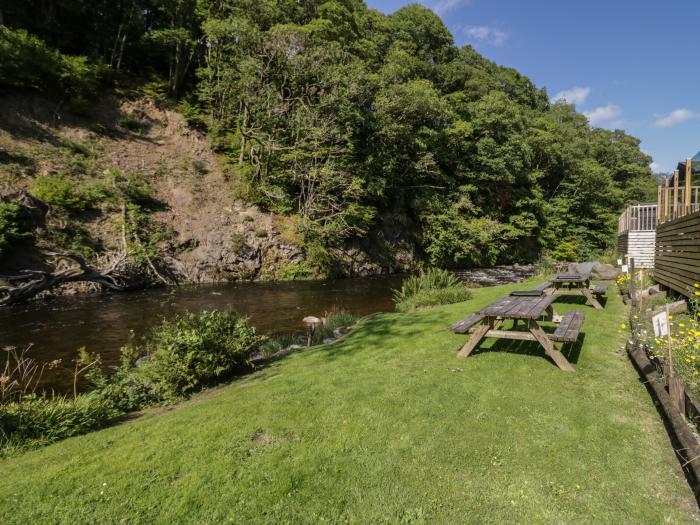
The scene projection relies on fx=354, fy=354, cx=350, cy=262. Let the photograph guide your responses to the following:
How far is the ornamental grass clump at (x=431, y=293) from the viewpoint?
1398 centimetres

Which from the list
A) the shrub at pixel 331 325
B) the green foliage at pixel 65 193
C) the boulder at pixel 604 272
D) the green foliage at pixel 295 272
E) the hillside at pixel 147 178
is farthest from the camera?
the green foliage at pixel 295 272

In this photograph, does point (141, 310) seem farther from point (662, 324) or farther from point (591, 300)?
point (591, 300)

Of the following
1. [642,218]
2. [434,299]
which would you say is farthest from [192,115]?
[642,218]

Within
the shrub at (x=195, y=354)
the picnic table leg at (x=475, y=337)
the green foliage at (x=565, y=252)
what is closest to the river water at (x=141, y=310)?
the shrub at (x=195, y=354)

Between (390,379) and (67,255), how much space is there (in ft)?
56.0

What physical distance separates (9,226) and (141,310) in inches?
314

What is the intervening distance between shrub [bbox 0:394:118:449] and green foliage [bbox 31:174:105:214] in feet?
56.9

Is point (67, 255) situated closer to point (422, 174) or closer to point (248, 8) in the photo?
point (248, 8)

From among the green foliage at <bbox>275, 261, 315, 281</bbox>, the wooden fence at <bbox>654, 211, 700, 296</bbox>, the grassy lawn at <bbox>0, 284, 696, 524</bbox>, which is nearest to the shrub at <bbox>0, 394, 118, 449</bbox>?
the grassy lawn at <bbox>0, 284, 696, 524</bbox>

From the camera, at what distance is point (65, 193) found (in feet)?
61.4

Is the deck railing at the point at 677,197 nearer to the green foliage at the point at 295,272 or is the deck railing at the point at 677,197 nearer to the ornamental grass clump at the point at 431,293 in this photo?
the ornamental grass clump at the point at 431,293

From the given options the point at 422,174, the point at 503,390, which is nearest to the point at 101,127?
the point at 422,174

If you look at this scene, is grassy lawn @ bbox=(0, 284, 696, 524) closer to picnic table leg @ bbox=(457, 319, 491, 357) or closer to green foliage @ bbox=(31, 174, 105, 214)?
picnic table leg @ bbox=(457, 319, 491, 357)

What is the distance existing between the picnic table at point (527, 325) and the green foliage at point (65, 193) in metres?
21.1
